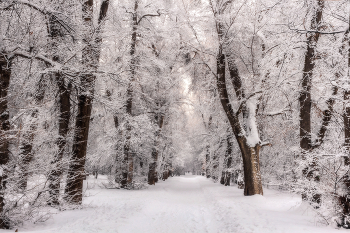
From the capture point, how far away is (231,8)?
10.2 metres

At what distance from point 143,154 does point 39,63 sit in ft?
35.5

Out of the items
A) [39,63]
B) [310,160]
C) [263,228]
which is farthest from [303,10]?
[39,63]

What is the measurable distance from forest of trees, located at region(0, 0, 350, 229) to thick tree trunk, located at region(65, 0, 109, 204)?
0.05 m

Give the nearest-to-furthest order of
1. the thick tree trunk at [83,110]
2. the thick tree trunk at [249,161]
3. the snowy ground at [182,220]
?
1. the snowy ground at [182,220]
2. the thick tree trunk at [83,110]
3. the thick tree trunk at [249,161]

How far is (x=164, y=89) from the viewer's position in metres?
17.2

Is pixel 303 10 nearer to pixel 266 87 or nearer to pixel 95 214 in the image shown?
pixel 266 87

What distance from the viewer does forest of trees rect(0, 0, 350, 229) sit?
506 centimetres

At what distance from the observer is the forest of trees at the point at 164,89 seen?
16.6 feet

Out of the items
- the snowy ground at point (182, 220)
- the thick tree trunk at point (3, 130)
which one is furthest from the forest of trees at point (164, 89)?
the snowy ground at point (182, 220)

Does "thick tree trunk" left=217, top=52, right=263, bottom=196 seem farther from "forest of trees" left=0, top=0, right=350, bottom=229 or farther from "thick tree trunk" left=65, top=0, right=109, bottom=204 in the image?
"thick tree trunk" left=65, top=0, right=109, bottom=204

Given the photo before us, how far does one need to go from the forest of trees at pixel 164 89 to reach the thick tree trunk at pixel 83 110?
5 centimetres

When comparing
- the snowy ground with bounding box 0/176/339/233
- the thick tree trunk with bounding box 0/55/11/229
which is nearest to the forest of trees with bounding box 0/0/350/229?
the thick tree trunk with bounding box 0/55/11/229

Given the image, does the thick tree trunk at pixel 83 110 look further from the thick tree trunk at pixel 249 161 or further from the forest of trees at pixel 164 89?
the thick tree trunk at pixel 249 161

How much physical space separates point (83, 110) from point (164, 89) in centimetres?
968
